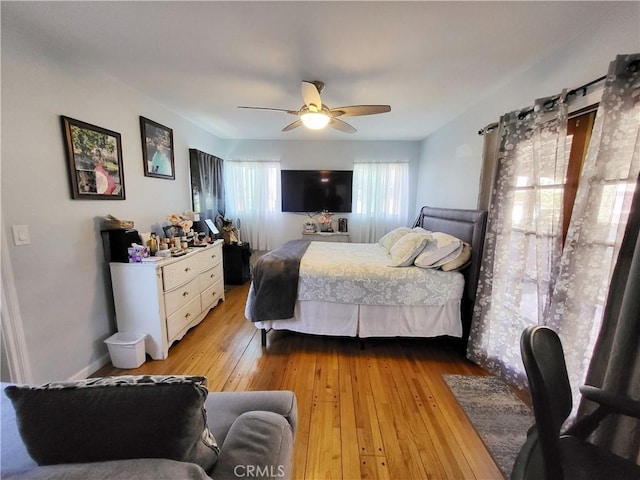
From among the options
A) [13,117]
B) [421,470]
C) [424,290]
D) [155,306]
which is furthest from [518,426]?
[13,117]

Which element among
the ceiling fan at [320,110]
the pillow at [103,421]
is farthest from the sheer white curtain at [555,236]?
the pillow at [103,421]

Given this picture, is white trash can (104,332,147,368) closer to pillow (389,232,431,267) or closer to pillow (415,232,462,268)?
pillow (389,232,431,267)

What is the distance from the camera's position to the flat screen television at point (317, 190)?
453cm

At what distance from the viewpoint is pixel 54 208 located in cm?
179

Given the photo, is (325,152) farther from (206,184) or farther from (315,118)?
(315,118)

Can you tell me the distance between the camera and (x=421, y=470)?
4.45 ft

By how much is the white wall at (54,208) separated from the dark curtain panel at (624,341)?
3284 millimetres

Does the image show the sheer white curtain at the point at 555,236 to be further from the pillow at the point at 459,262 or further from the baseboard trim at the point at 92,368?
the baseboard trim at the point at 92,368

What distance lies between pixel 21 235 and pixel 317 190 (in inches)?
141

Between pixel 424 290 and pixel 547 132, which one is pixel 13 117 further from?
pixel 547 132

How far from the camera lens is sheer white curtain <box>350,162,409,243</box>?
4.50 meters

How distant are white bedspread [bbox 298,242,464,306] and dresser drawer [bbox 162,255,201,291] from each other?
45.6 inches

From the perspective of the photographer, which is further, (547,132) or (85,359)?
(85,359)

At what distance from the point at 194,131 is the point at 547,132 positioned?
12.8 feet
